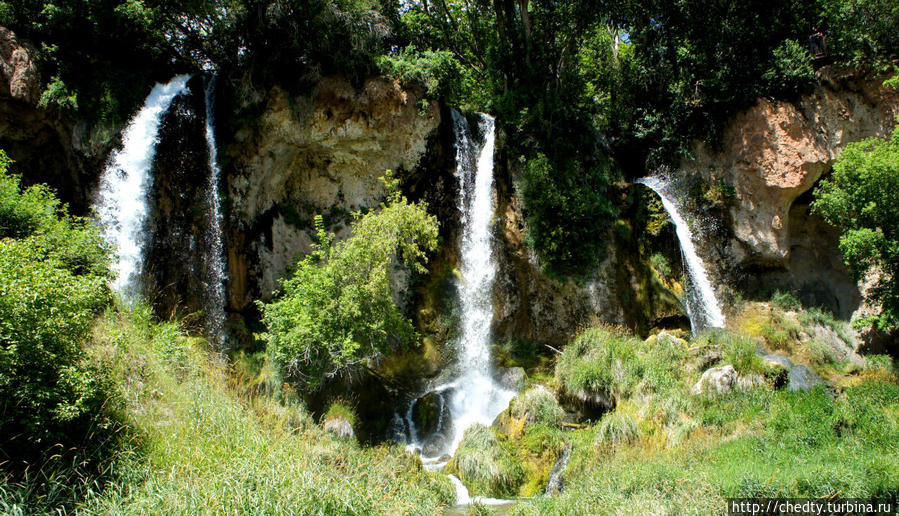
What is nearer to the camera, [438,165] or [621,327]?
[621,327]

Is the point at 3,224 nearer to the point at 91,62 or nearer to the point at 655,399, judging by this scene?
the point at 91,62

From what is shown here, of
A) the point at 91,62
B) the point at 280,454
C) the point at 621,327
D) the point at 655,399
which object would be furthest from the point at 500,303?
the point at 91,62

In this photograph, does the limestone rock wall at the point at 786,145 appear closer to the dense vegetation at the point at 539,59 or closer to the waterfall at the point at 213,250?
the dense vegetation at the point at 539,59

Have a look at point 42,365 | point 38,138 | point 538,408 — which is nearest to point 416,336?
point 538,408

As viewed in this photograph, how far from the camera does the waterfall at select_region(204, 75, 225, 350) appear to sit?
43.3ft

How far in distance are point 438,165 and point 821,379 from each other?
424 inches

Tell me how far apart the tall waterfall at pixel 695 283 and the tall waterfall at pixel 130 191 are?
14752 millimetres

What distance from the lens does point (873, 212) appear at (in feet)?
40.1

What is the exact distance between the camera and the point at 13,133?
501 inches

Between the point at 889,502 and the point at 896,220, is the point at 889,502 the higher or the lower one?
the lower one

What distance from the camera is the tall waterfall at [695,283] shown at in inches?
632

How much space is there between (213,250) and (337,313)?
15.0 ft

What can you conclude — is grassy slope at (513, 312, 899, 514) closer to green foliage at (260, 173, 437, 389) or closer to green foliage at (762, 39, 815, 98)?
green foliage at (260, 173, 437, 389)

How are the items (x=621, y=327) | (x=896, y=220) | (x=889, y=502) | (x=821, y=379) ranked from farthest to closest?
(x=621, y=327) → (x=896, y=220) → (x=821, y=379) → (x=889, y=502)
